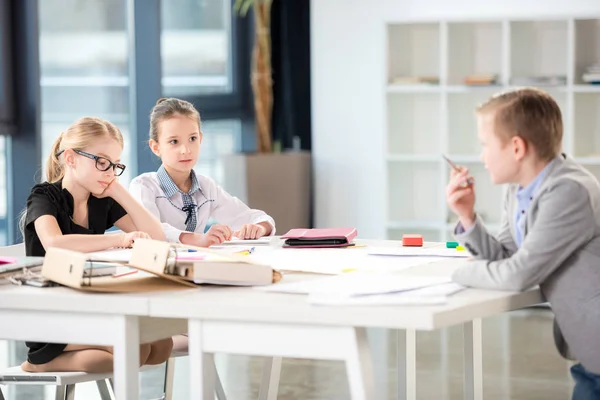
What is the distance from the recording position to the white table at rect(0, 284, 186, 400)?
2.15 metres

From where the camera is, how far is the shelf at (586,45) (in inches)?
226

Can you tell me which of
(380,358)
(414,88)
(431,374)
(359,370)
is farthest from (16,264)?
(414,88)

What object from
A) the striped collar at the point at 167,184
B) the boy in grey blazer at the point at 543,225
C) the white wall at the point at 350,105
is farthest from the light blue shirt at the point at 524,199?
the white wall at the point at 350,105

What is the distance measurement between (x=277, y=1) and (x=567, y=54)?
1961 mm

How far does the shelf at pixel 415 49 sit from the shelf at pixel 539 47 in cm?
44

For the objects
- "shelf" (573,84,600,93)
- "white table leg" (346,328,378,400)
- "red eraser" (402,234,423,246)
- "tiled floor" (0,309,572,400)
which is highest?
"shelf" (573,84,600,93)

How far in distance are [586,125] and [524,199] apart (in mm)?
3620

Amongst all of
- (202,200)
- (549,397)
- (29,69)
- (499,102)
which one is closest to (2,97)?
(29,69)

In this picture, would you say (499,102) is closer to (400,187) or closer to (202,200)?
(202,200)

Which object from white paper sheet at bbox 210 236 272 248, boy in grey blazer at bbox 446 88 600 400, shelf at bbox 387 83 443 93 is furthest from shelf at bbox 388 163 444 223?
boy in grey blazer at bbox 446 88 600 400

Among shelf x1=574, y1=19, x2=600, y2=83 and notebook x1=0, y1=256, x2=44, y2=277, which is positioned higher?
shelf x1=574, y1=19, x2=600, y2=83

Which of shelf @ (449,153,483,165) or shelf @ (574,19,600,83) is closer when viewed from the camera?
shelf @ (574,19,600,83)

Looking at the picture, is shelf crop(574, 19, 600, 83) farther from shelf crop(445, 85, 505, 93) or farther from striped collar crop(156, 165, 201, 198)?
striped collar crop(156, 165, 201, 198)

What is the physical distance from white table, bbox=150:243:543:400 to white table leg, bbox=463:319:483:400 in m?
0.81
